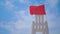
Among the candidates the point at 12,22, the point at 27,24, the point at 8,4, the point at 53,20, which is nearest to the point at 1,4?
the point at 8,4

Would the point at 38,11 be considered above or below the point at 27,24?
above

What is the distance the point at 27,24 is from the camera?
48.5 inches

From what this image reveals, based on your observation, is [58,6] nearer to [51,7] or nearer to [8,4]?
[51,7]

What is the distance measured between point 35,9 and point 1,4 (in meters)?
0.33

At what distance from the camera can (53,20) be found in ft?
4.06

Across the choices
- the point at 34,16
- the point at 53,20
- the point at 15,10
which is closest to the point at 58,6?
the point at 53,20

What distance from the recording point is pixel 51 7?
1249 mm

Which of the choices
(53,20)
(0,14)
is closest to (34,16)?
(53,20)

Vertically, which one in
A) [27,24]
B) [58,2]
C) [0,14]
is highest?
[58,2]

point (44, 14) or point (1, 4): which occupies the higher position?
point (1, 4)

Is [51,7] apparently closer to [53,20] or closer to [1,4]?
[53,20]

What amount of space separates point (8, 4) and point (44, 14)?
0.36 metres

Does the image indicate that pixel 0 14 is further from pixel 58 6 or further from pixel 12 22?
pixel 58 6

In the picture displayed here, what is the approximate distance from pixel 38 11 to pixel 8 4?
0.30 m
